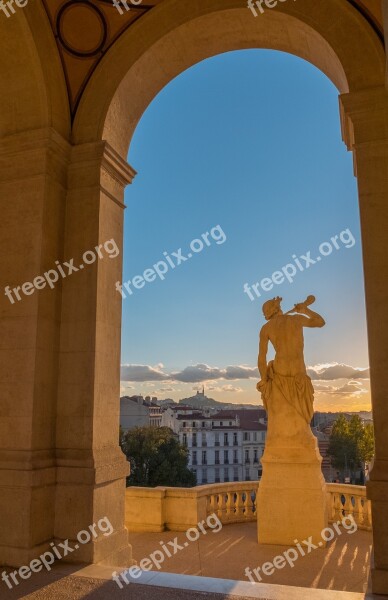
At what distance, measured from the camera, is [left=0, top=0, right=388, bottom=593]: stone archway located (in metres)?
6.90

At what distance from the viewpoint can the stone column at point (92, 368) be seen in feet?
24.4

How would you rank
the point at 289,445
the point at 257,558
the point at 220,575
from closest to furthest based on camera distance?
1. the point at 220,575
2. the point at 257,558
3. the point at 289,445

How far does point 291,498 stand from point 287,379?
97.9 inches

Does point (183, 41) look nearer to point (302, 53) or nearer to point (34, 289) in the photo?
point (302, 53)

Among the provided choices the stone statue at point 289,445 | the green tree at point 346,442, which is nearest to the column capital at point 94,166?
the stone statue at point 289,445

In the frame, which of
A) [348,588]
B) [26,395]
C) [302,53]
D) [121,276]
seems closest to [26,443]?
[26,395]

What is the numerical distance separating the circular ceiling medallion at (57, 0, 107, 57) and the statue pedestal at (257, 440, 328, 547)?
8.82m
